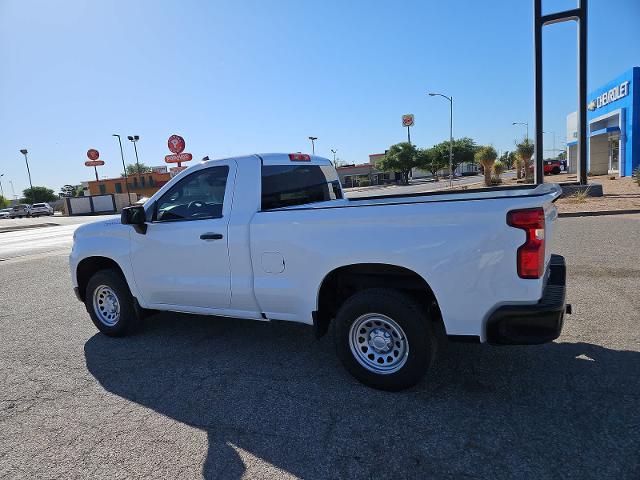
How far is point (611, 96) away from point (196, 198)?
134 feet

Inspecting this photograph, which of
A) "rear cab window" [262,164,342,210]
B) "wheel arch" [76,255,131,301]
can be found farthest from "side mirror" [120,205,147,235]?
"rear cab window" [262,164,342,210]

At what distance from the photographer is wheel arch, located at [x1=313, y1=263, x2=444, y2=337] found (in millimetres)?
3375

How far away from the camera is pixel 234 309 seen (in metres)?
4.09

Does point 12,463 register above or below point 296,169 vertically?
below

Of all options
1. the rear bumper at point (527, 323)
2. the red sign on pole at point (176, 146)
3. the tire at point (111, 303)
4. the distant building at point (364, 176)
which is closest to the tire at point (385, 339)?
the rear bumper at point (527, 323)

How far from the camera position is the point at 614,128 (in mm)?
35438

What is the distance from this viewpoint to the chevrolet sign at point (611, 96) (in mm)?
32353

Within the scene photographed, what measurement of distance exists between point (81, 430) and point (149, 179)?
74.8m

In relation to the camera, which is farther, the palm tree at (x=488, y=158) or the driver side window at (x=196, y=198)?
the palm tree at (x=488, y=158)

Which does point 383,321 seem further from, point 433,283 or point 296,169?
point 296,169

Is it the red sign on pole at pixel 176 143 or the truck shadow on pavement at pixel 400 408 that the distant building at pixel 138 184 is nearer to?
the red sign on pole at pixel 176 143

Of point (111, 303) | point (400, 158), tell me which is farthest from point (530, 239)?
point (400, 158)

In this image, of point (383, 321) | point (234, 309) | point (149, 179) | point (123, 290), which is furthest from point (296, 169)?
point (149, 179)

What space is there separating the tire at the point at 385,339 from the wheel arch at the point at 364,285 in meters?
0.15
